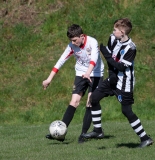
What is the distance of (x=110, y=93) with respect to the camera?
8273 millimetres

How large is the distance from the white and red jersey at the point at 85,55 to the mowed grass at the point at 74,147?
116 cm

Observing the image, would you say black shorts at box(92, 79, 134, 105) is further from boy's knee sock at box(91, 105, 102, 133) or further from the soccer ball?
the soccer ball

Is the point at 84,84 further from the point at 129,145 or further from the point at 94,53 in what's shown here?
the point at 129,145

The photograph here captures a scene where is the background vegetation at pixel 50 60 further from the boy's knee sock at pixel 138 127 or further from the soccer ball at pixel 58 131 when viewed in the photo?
the boy's knee sock at pixel 138 127

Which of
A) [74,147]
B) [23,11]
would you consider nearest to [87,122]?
[74,147]

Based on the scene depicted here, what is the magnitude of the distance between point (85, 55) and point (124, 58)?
118cm

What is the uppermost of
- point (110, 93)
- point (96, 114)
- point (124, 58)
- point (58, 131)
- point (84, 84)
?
point (124, 58)

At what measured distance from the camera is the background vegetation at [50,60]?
1390 cm

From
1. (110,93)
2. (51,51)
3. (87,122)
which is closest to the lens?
(110,93)

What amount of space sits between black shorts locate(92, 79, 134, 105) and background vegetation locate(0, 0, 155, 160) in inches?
81.0

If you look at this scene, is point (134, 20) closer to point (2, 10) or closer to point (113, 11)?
point (113, 11)

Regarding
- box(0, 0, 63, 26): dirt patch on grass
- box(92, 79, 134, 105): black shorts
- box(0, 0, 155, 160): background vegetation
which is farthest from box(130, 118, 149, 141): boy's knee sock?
box(0, 0, 63, 26): dirt patch on grass

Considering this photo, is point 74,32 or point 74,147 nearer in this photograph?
point 74,147

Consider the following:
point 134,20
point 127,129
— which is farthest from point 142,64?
point 127,129
